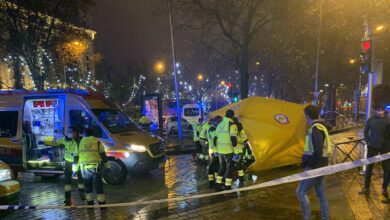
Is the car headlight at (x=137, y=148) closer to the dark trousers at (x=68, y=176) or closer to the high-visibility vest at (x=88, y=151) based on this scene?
the dark trousers at (x=68, y=176)

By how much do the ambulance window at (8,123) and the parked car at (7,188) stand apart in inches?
167

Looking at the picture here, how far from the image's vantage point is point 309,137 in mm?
5617

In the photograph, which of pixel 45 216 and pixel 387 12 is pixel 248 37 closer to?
pixel 387 12

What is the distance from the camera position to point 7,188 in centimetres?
Answer: 666

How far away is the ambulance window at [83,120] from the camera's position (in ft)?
32.8

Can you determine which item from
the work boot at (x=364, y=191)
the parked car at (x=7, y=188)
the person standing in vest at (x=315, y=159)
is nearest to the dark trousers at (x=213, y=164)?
the work boot at (x=364, y=191)

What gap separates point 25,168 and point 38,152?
0.56m

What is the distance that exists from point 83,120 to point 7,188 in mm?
3869

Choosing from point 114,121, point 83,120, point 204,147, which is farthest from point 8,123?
point 204,147

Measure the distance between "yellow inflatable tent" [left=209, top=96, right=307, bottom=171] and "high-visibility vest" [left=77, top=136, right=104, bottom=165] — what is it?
486 cm

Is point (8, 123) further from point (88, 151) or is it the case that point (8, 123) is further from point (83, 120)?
point (88, 151)

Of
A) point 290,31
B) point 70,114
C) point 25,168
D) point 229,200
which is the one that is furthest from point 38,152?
point 290,31

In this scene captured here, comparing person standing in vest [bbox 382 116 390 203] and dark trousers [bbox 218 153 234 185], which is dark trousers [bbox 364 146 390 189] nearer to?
person standing in vest [bbox 382 116 390 203]

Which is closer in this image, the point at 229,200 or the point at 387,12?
the point at 229,200
